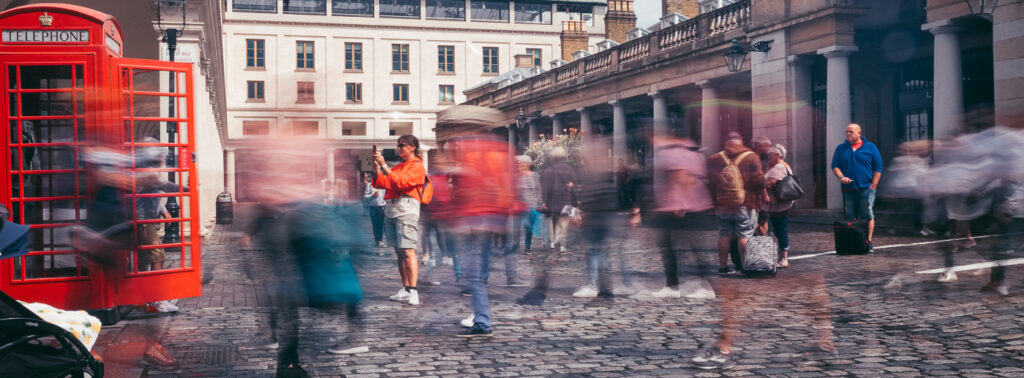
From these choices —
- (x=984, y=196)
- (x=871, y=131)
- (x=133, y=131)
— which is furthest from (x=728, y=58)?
(x=133, y=131)

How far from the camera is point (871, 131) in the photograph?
2248 cm

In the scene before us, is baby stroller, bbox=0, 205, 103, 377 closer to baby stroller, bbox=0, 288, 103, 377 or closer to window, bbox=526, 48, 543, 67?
baby stroller, bbox=0, 288, 103, 377

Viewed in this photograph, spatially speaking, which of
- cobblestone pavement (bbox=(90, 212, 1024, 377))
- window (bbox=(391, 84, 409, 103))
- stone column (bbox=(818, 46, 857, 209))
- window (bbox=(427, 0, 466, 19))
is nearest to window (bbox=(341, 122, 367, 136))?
window (bbox=(391, 84, 409, 103))

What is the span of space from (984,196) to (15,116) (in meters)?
8.81

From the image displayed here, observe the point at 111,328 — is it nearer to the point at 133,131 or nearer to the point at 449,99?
the point at 133,131

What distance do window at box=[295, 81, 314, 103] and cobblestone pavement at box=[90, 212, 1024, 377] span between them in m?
1.59

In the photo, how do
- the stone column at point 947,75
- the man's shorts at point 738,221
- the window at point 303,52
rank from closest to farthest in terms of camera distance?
the man's shorts at point 738,221
the stone column at point 947,75
the window at point 303,52

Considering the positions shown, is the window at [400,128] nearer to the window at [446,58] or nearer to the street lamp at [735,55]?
the window at [446,58]

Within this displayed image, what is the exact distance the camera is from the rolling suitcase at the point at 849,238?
Result: 10828 mm

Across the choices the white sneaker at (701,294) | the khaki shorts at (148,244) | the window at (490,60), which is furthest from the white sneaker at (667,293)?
the window at (490,60)

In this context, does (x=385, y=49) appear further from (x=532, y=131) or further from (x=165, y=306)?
(x=165, y=306)

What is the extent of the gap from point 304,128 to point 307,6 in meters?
65.7

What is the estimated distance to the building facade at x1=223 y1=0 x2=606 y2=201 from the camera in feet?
219

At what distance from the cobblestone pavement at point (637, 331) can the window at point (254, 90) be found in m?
56.6
